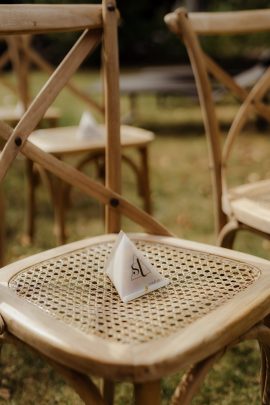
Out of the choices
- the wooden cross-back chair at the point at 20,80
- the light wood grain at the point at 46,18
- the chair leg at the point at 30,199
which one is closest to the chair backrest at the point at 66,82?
the light wood grain at the point at 46,18

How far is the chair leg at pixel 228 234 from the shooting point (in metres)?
1.42

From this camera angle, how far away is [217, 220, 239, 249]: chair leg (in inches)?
56.0

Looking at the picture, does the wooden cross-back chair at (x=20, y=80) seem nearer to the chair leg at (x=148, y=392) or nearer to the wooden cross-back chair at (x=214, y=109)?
the wooden cross-back chair at (x=214, y=109)

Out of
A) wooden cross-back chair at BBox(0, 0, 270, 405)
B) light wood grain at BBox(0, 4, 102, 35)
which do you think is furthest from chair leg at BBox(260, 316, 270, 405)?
light wood grain at BBox(0, 4, 102, 35)

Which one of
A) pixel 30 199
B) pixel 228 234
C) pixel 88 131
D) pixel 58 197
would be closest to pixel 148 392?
pixel 228 234

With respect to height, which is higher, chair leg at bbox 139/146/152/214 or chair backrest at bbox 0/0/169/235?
chair backrest at bbox 0/0/169/235

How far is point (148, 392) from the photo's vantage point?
824 millimetres

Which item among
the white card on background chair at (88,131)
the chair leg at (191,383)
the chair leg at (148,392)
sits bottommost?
the white card on background chair at (88,131)

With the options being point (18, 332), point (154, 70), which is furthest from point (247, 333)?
point (154, 70)

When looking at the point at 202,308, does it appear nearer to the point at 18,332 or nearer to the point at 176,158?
the point at 18,332

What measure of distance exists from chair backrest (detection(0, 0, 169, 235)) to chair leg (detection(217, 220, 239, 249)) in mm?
209

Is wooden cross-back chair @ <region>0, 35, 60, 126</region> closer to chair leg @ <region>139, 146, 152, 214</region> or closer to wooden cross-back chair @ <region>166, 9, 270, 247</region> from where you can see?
chair leg @ <region>139, 146, 152, 214</region>

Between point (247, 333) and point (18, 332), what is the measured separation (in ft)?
1.22

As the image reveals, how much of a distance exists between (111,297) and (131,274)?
0.06m
